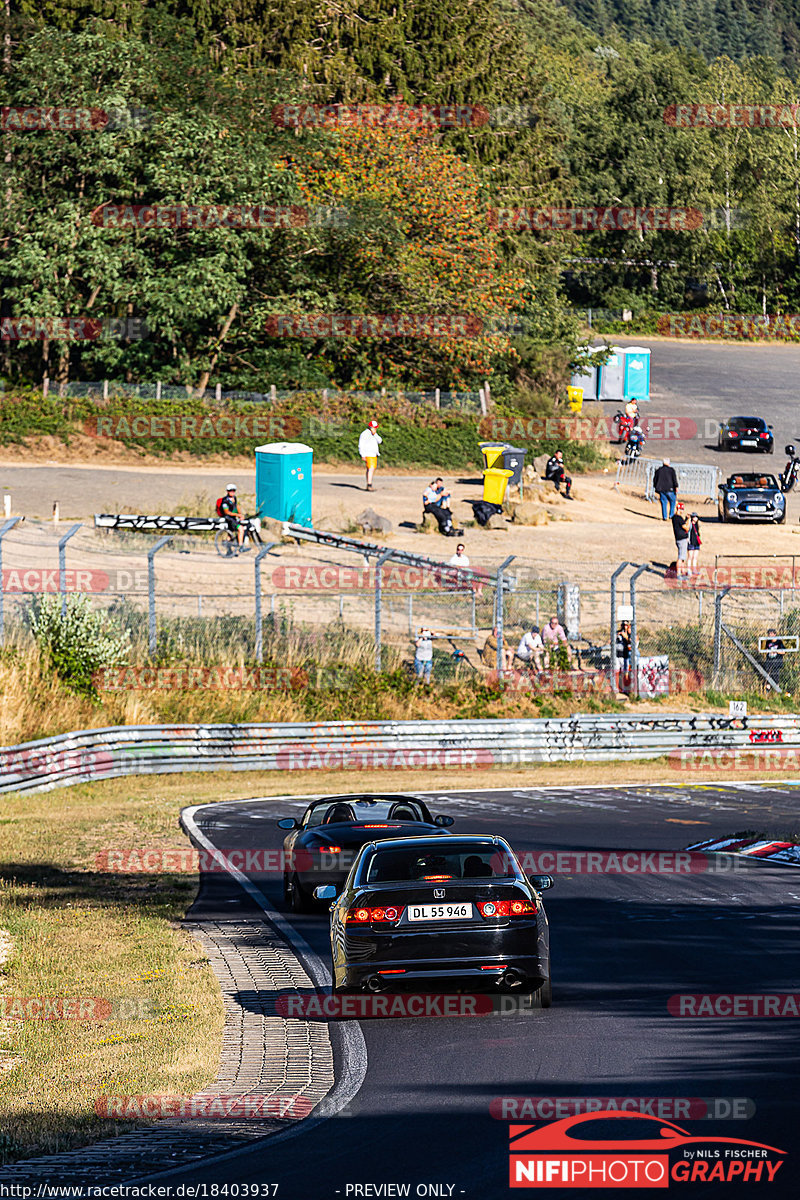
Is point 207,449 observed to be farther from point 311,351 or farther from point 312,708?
point 312,708

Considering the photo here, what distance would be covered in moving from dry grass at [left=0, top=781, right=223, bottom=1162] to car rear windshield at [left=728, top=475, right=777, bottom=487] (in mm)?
25632

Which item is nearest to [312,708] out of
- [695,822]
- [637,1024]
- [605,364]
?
[695,822]

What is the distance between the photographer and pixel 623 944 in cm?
1331

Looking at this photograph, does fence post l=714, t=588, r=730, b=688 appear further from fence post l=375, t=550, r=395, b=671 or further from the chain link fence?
fence post l=375, t=550, r=395, b=671

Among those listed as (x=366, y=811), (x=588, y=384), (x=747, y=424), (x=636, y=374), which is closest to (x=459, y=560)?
(x=366, y=811)

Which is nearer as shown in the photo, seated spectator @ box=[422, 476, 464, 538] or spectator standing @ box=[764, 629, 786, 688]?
spectator standing @ box=[764, 629, 786, 688]

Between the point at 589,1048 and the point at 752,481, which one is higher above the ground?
the point at 752,481

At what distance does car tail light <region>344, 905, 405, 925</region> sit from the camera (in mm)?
10695

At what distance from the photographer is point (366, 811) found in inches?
623

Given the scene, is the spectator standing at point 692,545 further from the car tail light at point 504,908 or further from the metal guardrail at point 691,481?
the car tail light at point 504,908

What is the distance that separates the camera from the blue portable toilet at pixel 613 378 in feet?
207

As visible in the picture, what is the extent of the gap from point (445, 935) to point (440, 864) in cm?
64

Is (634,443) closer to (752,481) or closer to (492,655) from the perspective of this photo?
(752,481)

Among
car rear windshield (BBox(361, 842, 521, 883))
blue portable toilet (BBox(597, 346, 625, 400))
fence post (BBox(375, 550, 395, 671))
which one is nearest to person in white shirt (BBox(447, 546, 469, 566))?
fence post (BBox(375, 550, 395, 671))
